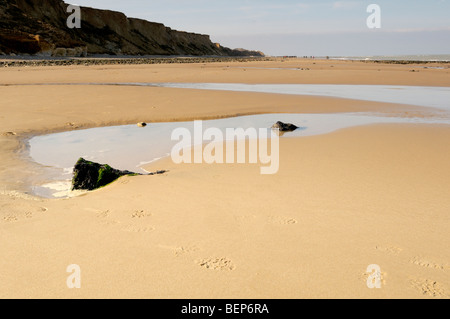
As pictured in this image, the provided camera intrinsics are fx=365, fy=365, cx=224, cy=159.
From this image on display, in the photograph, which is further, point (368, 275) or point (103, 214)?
point (103, 214)

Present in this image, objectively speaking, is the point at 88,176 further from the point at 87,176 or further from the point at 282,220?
the point at 282,220

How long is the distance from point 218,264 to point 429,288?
1549 millimetres

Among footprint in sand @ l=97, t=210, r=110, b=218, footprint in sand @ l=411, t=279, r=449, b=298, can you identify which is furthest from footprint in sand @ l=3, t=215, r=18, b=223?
footprint in sand @ l=411, t=279, r=449, b=298

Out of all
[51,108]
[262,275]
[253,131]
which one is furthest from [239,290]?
[51,108]

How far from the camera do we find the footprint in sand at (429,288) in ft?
8.36

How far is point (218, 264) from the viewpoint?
2.94 meters

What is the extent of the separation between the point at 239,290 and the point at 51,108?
10.7 meters

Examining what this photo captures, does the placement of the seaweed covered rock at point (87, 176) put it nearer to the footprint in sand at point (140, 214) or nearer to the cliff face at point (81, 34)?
the footprint in sand at point (140, 214)

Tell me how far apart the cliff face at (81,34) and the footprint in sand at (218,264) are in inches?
2187

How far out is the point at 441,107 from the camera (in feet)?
40.5

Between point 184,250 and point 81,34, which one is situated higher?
point 81,34

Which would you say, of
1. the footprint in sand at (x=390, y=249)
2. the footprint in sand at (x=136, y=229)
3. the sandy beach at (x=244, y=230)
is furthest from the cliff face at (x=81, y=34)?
the footprint in sand at (x=390, y=249)

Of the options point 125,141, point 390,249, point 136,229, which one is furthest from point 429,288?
point 125,141

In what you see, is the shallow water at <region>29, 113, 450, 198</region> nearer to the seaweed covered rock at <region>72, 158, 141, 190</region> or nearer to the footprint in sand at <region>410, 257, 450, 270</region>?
the seaweed covered rock at <region>72, 158, 141, 190</region>
